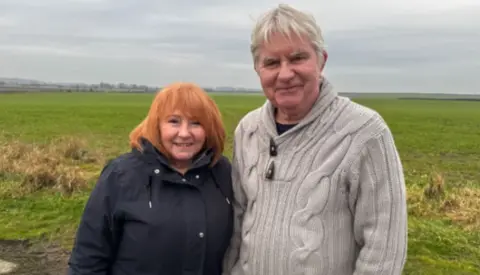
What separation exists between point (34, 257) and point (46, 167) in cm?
398

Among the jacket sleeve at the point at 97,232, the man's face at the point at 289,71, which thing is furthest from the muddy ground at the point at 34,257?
the man's face at the point at 289,71

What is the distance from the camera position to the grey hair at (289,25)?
2299 millimetres

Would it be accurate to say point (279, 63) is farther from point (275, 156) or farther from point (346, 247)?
point (346, 247)

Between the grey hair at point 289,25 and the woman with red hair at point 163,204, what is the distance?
49 centimetres

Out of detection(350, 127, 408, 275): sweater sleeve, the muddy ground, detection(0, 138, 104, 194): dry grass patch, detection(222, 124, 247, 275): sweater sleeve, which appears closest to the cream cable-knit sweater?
detection(350, 127, 408, 275): sweater sleeve

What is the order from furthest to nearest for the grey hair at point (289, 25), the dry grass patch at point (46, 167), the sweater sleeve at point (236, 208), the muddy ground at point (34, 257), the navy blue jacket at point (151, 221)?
1. the dry grass patch at point (46, 167)
2. the muddy ground at point (34, 257)
3. the sweater sleeve at point (236, 208)
4. the navy blue jacket at point (151, 221)
5. the grey hair at point (289, 25)

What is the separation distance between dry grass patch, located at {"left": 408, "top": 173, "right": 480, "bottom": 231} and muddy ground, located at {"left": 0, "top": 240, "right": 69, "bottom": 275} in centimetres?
536

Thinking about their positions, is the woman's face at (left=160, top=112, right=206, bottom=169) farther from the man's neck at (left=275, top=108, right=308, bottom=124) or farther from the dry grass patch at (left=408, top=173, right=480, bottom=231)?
the dry grass patch at (left=408, top=173, right=480, bottom=231)

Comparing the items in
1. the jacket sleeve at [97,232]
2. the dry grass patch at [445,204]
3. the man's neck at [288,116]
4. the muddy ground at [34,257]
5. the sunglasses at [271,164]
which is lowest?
the muddy ground at [34,257]

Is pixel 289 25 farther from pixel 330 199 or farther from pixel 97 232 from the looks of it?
pixel 97 232

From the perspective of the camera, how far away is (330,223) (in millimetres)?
2379

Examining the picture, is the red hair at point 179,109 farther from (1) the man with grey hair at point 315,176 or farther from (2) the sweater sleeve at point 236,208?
(1) the man with grey hair at point 315,176

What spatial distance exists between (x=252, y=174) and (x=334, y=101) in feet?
1.64

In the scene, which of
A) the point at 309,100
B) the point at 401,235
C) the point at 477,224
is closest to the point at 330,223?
the point at 401,235
